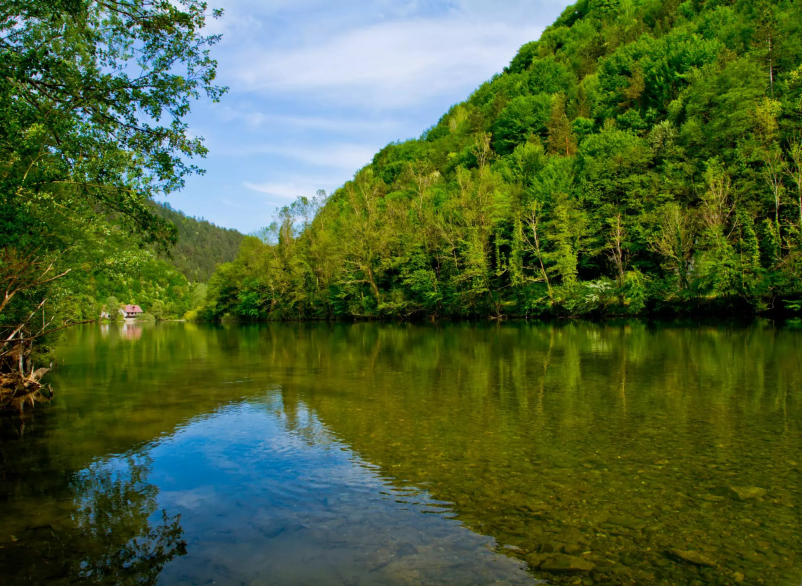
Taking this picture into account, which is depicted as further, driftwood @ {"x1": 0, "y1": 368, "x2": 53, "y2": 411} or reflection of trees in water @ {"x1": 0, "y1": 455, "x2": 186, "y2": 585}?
driftwood @ {"x1": 0, "y1": 368, "x2": 53, "y2": 411}

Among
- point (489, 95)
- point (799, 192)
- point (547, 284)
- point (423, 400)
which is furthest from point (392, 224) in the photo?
point (489, 95)

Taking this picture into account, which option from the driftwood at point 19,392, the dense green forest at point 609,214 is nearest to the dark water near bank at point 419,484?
the driftwood at point 19,392

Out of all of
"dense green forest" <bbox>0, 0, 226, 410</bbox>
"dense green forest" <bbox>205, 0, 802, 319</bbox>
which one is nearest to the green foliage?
"dense green forest" <bbox>0, 0, 226, 410</bbox>

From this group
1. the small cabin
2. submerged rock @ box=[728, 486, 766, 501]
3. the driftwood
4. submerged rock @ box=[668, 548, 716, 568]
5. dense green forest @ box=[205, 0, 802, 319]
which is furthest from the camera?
the small cabin

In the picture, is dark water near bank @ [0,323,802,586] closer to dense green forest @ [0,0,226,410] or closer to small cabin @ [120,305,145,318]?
dense green forest @ [0,0,226,410]

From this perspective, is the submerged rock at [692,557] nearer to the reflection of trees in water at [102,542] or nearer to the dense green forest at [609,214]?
the reflection of trees in water at [102,542]

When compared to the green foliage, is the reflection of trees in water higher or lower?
lower

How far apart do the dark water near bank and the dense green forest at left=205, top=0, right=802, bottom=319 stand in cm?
2882

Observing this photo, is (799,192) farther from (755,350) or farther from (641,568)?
(641,568)

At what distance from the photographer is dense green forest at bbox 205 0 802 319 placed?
125 feet

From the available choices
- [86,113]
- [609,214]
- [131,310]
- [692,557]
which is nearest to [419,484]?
[692,557]

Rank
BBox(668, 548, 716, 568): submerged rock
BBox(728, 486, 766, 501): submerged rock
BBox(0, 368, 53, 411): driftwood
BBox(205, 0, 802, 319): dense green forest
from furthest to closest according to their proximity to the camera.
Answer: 1. BBox(205, 0, 802, 319): dense green forest
2. BBox(0, 368, 53, 411): driftwood
3. BBox(728, 486, 766, 501): submerged rock
4. BBox(668, 548, 716, 568): submerged rock

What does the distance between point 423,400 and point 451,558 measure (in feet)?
24.0

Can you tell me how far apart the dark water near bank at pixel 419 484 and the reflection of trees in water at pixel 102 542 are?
3 centimetres
